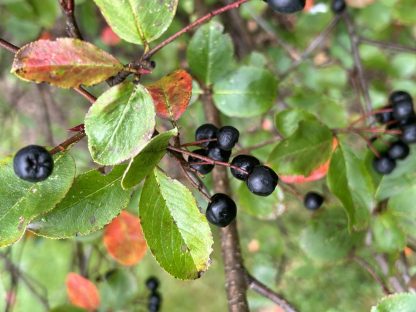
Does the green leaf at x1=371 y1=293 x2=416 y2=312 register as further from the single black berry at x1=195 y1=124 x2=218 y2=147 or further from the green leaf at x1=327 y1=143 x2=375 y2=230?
the single black berry at x1=195 y1=124 x2=218 y2=147

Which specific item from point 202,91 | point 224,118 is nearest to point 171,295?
point 224,118

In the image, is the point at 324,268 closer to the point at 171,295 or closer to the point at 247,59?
the point at 247,59

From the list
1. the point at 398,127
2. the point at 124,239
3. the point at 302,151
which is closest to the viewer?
the point at 302,151

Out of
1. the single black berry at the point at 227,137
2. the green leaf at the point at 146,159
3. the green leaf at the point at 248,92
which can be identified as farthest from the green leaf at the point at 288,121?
the green leaf at the point at 146,159

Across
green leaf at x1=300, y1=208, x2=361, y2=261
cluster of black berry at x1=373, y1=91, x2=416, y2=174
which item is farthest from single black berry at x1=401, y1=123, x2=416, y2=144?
green leaf at x1=300, y1=208, x2=361, y2=261

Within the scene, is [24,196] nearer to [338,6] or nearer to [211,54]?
[211,54]

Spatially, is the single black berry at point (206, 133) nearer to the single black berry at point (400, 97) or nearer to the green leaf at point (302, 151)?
the green leaf at point (302, 151)

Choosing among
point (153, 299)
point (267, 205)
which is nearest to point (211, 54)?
point (267, 205)
